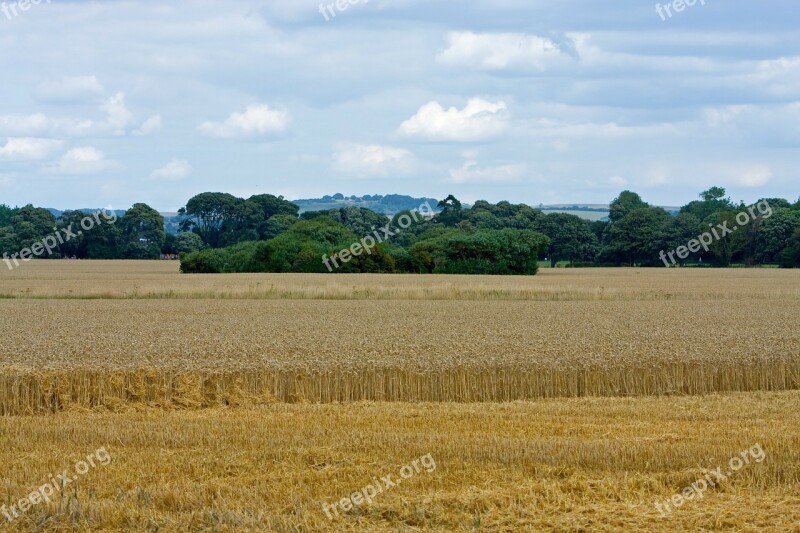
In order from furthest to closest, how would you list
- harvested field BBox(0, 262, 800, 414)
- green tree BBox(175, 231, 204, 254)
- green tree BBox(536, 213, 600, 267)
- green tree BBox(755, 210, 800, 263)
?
Result: green tree BBox(175, 231, 204, 254) < green tree BBox(536, 213, 600, 267) < green tree BBox(755, 210, 800, 263) < harvested field BBox(0, 262, 800, 414)

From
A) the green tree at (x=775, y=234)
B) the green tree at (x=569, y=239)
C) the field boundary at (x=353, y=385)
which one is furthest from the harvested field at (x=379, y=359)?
the green tree at (x=569, y=239)

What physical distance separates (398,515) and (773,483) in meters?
4.46

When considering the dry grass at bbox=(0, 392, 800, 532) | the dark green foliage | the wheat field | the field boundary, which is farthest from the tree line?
the dry grass at bbox=(0, 392, 800, 532)

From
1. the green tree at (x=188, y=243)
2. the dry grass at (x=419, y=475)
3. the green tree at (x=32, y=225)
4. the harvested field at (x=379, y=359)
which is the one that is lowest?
the dry grass at (x=419, y=475)

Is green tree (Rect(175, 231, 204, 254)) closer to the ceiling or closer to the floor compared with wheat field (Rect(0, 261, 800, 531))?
closer to the ceiling

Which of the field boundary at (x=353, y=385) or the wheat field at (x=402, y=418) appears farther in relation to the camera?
the field boundary at (x=353, y=385)

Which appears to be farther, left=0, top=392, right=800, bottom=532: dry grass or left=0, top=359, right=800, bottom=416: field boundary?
left=0, top=359, right=800, bottom=416: field boundary

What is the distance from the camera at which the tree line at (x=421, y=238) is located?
74.4 metres

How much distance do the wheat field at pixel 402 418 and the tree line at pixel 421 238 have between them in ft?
146

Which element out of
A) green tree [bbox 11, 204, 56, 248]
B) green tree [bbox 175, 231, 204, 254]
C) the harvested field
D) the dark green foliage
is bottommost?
the harvested field

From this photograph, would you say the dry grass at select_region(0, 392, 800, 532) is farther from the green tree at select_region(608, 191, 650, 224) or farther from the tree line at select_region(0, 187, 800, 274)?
the green tree at select_region(608, 191, 650, 224)

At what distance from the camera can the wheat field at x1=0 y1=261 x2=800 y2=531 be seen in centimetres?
959

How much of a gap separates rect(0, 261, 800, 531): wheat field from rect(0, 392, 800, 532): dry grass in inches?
1.4

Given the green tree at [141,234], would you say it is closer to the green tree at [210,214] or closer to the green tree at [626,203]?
the green tree at [210,214]
